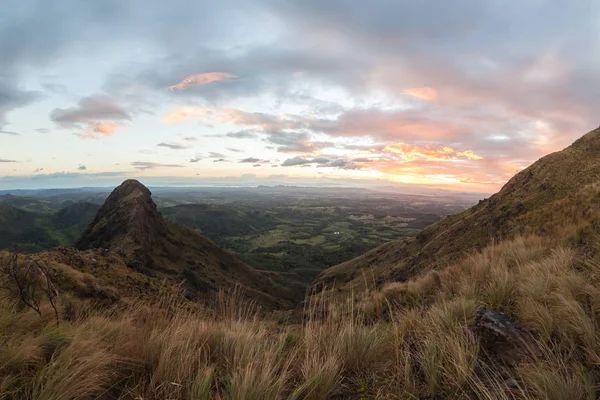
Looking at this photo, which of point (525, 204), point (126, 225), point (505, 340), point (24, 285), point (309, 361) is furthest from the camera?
point (126, 225)

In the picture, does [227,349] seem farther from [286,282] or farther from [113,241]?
[286,282]

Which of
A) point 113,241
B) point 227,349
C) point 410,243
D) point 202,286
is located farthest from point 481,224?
point 113,241

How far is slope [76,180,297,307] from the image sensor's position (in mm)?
61969

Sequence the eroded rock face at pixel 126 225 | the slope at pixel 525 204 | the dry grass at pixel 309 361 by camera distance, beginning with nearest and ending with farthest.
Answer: the dry grass at pixel 309 361
the slope at pixel 525 204
the eroded rock face at pixel 126 225

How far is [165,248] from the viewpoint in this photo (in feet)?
241

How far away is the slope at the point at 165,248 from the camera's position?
203ft

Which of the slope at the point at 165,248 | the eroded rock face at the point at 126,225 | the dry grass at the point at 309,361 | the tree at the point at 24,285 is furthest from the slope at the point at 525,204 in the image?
the eroded rock face at the point at 126,225

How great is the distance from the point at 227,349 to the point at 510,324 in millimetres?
4118

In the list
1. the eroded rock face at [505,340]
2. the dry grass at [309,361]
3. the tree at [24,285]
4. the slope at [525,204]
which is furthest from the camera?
the slope at [525,204]

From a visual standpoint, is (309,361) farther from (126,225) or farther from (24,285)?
(126,225)

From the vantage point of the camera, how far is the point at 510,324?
4082mm

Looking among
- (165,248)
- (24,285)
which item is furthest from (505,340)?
(165,248)

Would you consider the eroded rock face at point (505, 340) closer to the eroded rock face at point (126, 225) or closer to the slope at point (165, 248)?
the slope at point (165, 248)

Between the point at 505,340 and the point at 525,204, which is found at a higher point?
the point at 525,204
